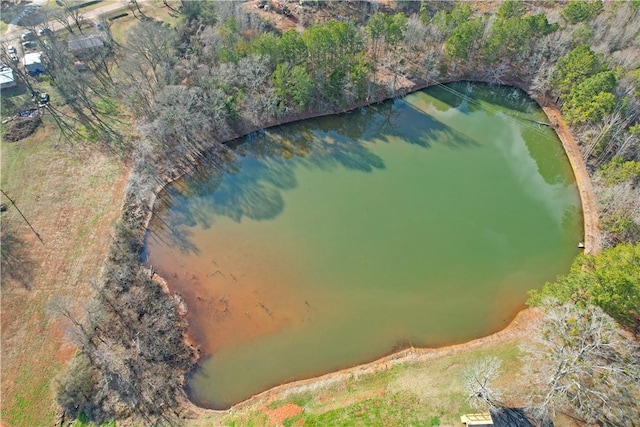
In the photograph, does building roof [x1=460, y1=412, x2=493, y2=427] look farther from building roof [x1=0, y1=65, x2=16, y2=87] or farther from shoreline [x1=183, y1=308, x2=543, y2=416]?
building roof [x1=0, y1=65, x2=16, y2=87]

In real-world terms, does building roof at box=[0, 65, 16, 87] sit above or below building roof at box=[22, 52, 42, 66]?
below

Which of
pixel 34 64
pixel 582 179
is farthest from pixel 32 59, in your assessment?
pixel 582 179

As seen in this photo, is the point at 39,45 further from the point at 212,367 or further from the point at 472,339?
the point at 472,339

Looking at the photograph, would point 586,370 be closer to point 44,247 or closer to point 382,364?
point 382,364

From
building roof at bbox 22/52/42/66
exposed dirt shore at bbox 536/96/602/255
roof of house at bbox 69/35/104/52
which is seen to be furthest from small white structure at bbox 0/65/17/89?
exposed dirt shore at bbox 536/96/602/255

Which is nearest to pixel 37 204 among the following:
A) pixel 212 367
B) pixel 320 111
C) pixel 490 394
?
pixel 212 367
